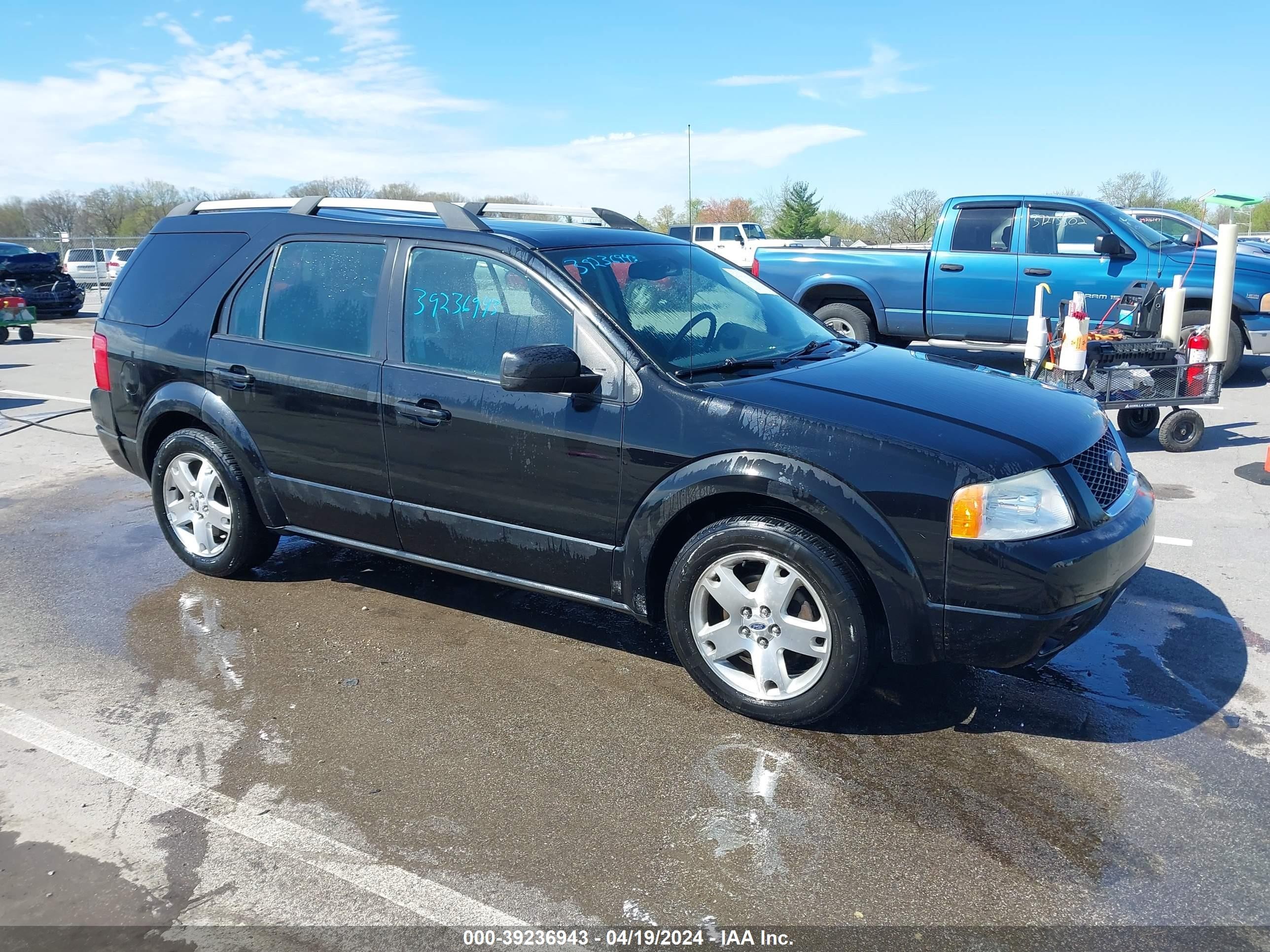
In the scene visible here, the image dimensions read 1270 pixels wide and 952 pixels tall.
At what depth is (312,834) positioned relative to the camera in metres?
3.19

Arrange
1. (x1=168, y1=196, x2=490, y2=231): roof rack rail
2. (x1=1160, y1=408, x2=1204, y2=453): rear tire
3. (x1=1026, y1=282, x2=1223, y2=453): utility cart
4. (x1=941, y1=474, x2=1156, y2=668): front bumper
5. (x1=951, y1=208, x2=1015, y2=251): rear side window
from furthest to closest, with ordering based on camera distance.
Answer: (x1=951, y1=208, x2=1015, y2=251): rear side window → (x1=1160, y1=408, x2=1204, y2=453): rear tire → (x1=1026, y1=282, x2=1223, y2=453): utility cart → (x1=168, y1=196, x2=490, y2=231): roof rack rail → (x1=941, y1=474, x2=1156, y2=668): front bumper

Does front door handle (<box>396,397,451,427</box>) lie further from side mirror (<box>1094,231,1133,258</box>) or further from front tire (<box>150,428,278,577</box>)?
side mirror (<box>1094,231,1133,258</box>)

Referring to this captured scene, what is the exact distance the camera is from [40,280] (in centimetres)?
2239

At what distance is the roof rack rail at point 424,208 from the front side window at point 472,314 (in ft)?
0.68

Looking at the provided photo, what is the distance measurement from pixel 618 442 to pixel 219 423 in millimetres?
2272

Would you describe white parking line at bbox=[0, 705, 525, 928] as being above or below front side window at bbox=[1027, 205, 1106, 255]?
below

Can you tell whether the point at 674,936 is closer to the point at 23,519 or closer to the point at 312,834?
the point at 312,834

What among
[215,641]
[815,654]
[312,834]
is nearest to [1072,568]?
[815,654]

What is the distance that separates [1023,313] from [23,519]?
9.32 metres

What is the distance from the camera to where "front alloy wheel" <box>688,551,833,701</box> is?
12.1 ft

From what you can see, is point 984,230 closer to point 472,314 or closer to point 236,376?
point 472,314

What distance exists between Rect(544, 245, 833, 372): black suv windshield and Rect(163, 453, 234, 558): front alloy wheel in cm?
227

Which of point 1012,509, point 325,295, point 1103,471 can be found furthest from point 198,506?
point 1103,471

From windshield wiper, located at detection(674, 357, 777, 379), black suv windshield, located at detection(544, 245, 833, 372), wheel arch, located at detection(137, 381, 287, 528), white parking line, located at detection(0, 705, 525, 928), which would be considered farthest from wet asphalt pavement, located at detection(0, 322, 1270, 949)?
black suv windshield, located at detection(544, 245, 833, 372)
